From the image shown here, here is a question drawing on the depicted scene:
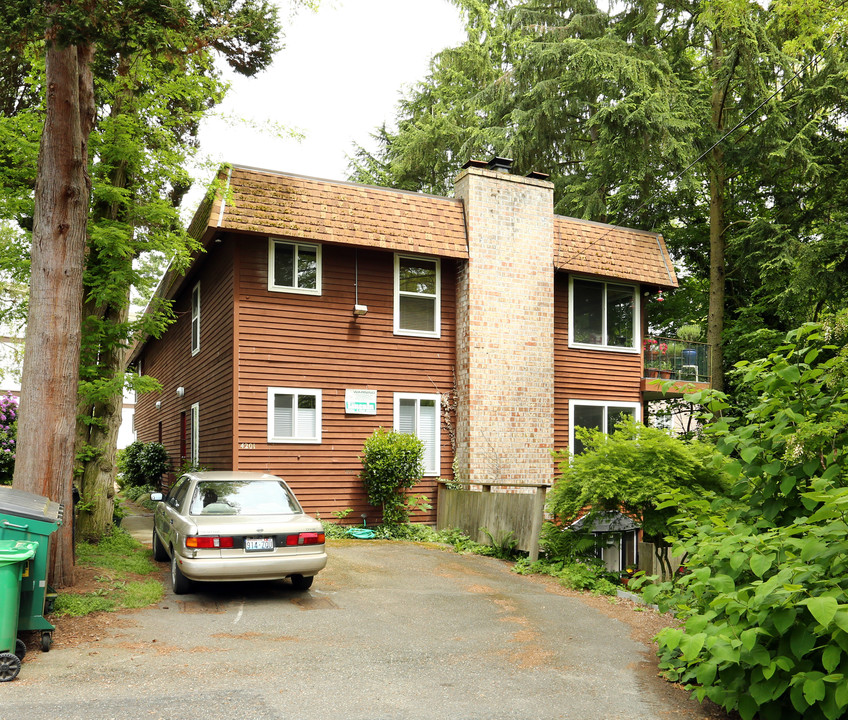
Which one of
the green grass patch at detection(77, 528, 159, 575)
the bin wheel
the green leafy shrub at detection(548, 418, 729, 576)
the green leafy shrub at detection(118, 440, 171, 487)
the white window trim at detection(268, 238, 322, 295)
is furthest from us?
the green leafy shrub at detection(118, 440, 171, 487)

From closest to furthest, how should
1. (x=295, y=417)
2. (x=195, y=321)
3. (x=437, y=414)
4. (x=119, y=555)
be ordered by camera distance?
1. (x=119, y=555)
2. (x=295, y=417)
3. (x=437, y=414)
4. (x=195, y=321)

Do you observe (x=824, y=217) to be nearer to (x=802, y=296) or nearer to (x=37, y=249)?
(x=802, y=296)

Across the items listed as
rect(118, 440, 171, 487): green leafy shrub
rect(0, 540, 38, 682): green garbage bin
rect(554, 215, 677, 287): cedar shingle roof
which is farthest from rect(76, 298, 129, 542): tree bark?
rect(554, 215, 677, 287): cedar shingle roof

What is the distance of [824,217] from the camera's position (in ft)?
66.1

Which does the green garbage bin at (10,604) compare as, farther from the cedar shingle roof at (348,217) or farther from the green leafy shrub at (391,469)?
the green leafy shrub at (391,469)

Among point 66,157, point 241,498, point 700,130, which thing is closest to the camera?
point 66,157

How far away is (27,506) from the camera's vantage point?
6727mm

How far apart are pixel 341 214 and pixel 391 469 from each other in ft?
17.7

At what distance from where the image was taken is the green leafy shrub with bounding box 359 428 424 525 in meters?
14.8

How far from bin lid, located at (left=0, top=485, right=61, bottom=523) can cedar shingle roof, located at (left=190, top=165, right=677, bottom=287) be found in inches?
296

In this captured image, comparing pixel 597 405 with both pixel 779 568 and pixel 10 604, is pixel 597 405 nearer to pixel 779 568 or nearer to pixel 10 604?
pixel 779 568

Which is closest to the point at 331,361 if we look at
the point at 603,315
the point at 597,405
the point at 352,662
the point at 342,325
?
the point at 342,325

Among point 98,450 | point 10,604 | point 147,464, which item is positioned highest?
point 98,450

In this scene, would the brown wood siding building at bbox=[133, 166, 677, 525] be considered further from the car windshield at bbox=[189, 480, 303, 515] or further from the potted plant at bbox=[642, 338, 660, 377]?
the car windshield at bbox=[189, 480, 303, 515]
